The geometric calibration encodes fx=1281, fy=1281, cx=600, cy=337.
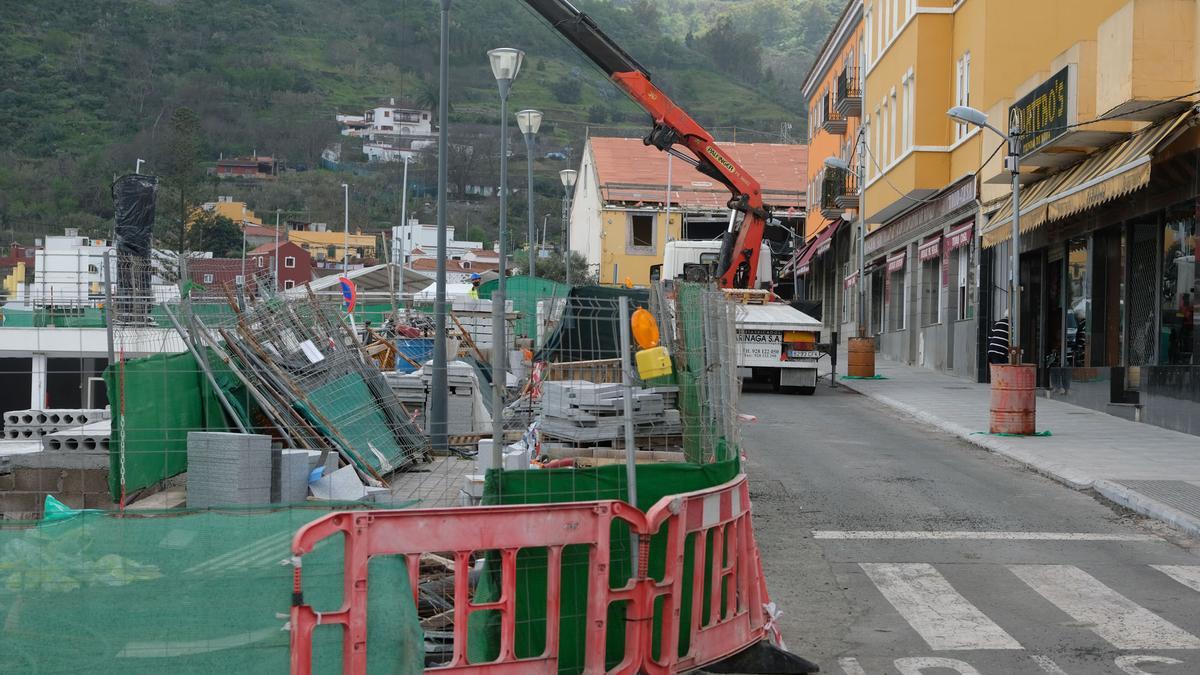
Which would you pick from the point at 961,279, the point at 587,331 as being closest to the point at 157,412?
the point at 587,331

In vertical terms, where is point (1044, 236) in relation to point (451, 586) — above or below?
above

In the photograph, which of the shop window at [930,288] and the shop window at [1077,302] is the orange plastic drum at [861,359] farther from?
the shop window at [1077,302]

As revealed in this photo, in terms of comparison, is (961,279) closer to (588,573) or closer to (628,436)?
(628,436)

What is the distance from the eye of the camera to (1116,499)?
1268 cm

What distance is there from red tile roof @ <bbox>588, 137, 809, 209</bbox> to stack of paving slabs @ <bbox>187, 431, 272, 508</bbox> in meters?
53.2

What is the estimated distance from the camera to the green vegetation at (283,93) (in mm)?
81438

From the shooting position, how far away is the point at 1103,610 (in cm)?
826

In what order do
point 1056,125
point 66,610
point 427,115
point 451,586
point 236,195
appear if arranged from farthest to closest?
point 427,115
point 236,195
point 1056,125
point 451,586
point 66,610

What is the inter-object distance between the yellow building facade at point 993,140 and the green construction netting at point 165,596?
14.5 metres

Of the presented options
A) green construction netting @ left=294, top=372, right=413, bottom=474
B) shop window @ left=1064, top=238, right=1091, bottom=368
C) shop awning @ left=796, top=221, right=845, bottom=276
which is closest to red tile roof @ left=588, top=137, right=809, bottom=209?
shop awning @ left=796, top=221, right=845, bottom=276

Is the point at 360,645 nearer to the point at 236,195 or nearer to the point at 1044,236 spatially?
the point at 1044,236

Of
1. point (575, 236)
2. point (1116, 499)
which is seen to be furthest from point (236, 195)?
point (1116, 499)

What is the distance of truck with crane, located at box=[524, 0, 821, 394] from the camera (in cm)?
2541

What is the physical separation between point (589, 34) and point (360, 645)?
21.3 m
